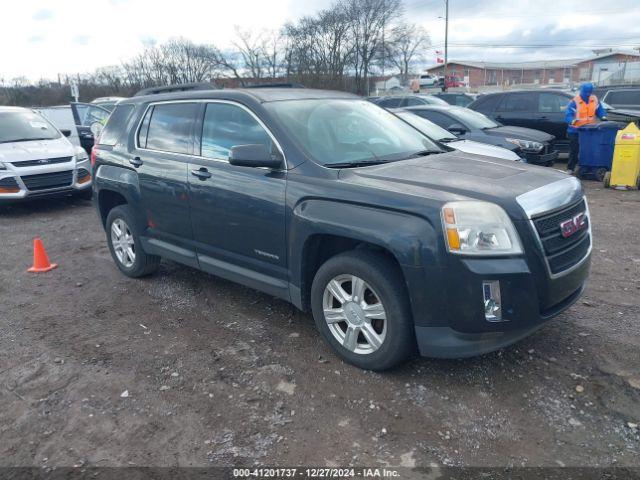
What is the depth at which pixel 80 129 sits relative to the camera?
13414 millimetres

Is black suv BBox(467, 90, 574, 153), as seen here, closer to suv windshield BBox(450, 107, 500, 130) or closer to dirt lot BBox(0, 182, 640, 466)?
suv windshield BBox(450, 107, 500, 130)

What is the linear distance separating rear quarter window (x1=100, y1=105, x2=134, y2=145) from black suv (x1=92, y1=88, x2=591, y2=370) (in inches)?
11.5

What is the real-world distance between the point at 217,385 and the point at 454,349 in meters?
1.57

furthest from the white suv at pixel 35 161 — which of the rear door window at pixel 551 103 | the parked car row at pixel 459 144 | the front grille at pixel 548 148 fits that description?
the rear door window at pixel 551 103

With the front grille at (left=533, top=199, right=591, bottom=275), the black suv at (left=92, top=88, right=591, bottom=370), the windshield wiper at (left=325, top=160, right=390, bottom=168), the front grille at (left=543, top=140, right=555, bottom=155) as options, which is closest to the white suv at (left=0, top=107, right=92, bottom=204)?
the black suv at (left=92, top=88, right=591, bottom=370)

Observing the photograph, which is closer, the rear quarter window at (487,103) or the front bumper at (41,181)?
the front bumper at (41,181)

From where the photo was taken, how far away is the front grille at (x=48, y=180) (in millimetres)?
8758

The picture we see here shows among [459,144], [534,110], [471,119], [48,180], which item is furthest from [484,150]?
[48,180]

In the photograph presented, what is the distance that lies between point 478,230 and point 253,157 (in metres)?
1.61

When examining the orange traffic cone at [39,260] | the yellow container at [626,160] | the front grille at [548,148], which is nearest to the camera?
the orange traffic cone at [39,260]

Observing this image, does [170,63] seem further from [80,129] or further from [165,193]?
[165,193]

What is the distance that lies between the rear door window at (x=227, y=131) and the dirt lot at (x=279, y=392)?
1.44m

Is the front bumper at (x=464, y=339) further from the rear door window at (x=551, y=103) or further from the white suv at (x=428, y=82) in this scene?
the white suv at (x=428, y=82)

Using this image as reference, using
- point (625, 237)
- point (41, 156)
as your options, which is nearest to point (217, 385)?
point (625, 237)
